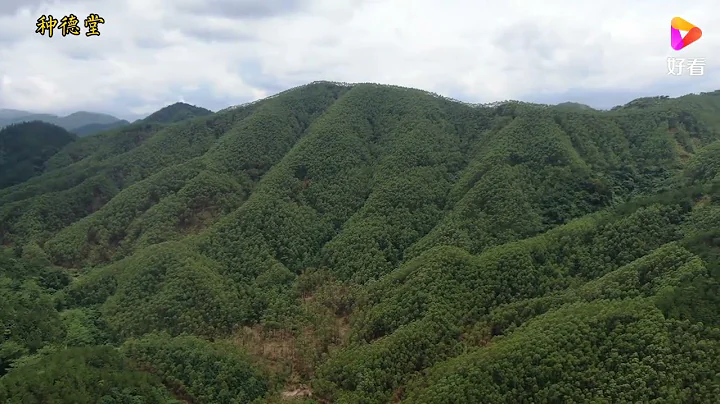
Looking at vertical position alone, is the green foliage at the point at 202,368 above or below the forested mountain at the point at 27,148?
below

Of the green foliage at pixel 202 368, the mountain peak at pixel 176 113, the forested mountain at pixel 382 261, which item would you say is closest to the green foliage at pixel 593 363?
the forested mountain at pixel 382 261

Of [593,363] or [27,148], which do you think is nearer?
[593,363]

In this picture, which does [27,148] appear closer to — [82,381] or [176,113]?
[176,113]

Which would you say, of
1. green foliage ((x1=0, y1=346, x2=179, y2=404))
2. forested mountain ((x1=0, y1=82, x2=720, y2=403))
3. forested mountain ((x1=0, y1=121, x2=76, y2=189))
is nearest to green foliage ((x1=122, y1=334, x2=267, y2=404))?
forested mountain ((x1=0, y1=82, x2=720, y2=403))

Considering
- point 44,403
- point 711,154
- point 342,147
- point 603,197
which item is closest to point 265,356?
point 44,403

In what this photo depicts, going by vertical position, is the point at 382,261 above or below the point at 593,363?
above

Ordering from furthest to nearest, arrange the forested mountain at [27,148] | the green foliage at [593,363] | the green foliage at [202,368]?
the forested mountain at [27,148]
the green foliage at [202,368]
the green foliage at [593,363]

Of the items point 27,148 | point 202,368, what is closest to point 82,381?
point 202,368

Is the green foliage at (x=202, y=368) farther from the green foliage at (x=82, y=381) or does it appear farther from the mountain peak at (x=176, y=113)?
the mountain peak at (x=176, y=113)

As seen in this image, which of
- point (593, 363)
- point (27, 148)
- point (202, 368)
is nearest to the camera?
point (593, 363)
